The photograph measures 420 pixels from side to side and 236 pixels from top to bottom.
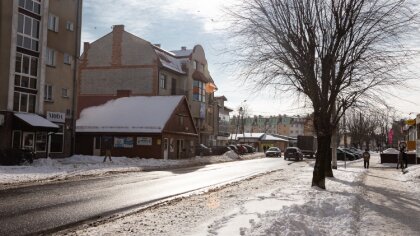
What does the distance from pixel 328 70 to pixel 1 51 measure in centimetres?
2038

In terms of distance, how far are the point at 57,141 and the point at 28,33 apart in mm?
7987

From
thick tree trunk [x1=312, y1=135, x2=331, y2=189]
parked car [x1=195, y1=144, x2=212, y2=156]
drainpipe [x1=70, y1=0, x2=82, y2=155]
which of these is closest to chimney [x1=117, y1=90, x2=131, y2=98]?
parked car [x1=195, y1=144, x2=212, y2=156]

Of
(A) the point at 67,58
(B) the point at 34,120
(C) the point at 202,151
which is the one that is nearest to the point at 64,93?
(A) the point at 67,58

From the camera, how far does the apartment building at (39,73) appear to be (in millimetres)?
27938

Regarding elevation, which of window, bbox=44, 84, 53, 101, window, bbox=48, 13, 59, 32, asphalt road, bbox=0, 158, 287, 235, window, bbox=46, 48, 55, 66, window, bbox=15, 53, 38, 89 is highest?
window, bbox=48, 13, 59, 32

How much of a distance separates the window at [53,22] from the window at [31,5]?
1850 millimetres

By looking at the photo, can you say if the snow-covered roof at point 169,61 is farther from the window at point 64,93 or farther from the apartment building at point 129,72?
the window at point 64,93

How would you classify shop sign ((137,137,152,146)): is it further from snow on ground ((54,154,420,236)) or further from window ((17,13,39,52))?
snow on ground ((54,154,420,236))

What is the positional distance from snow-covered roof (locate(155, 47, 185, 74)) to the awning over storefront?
A: 887 inches

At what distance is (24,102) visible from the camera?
29.8 m

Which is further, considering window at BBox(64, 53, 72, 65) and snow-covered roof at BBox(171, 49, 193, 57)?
snow-covered roof at BBox(171, 49, 193, 57)

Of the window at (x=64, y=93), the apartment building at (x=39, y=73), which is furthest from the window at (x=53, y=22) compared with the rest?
the window at (x=64, y=93)

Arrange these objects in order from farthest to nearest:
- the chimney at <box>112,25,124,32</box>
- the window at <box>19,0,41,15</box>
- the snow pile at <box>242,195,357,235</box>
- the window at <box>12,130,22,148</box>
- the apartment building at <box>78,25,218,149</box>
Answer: the chimney at <box>112,25,124,32</box> → the apartment building at <box>78,25,218,149</box> → the window at <box>19,0,41,15</box> → the window at <box>12,130,22,148</box> → the snow pile at <box>242,195,357,235</box>

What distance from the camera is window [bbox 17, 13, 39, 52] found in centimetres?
2920
